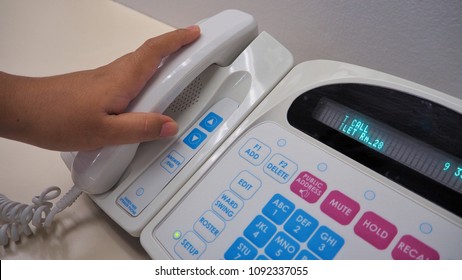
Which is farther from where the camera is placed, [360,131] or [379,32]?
[379,32]

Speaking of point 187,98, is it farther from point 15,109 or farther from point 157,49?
point 15,109

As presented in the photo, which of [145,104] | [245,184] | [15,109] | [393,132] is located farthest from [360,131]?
[15,109]

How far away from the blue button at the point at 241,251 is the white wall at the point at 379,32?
33 cm

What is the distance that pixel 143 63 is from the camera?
42 centimetres

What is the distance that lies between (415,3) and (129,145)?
15.3 inches

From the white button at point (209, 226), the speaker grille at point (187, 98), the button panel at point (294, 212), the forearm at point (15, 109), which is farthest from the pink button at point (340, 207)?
the forearm at point (15, 109)

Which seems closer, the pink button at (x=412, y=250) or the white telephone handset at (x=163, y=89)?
the pink button at (x=412, y=250)

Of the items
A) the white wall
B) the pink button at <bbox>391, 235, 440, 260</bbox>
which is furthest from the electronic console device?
the white wall

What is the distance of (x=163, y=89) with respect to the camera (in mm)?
414

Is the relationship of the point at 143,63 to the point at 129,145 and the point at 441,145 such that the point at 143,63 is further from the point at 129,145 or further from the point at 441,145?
the point at 441,145

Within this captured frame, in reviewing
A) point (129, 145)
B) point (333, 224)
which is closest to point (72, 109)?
point (129, 145)

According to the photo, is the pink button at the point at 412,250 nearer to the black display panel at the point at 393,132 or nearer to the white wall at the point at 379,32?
the black display panel at the point at 393,132

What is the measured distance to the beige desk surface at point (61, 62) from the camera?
0.43m

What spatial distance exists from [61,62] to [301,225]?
0.59 meters
